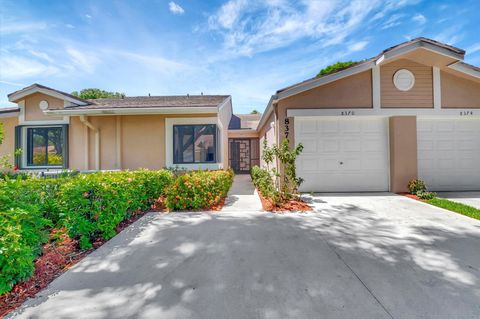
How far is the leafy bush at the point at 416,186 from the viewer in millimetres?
7297

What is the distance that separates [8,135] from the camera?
30.6 ft

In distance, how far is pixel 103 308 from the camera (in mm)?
2111

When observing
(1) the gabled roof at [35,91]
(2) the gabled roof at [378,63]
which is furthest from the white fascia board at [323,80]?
(1) the gabled roof at [35,91]

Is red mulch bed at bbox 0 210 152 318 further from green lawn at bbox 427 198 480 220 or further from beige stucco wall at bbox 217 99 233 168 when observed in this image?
green lawn at bbox 427 198 480 220

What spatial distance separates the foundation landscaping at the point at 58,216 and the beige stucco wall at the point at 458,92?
9.35 m

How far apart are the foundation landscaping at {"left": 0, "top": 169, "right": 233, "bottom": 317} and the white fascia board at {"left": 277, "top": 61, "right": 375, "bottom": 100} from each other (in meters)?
4.29

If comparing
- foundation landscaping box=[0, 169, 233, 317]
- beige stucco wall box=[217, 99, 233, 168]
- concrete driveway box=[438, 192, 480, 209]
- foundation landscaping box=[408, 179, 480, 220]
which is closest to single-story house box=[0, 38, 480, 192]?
foundation landscaping box=[408, 179, 480, 220]

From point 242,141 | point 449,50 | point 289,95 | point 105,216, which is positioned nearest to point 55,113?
point 105,216

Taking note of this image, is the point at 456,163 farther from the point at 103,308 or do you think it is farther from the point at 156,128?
the point at 156,128

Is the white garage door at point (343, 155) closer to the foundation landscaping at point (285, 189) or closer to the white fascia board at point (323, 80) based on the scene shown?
the white fascia board at point (323, 80)

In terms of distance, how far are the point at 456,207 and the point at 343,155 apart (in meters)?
3.26

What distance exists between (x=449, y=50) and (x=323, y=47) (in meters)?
4.88

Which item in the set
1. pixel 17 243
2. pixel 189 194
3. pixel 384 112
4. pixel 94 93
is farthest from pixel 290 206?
pixel 94 93

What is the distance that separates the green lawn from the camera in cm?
520
